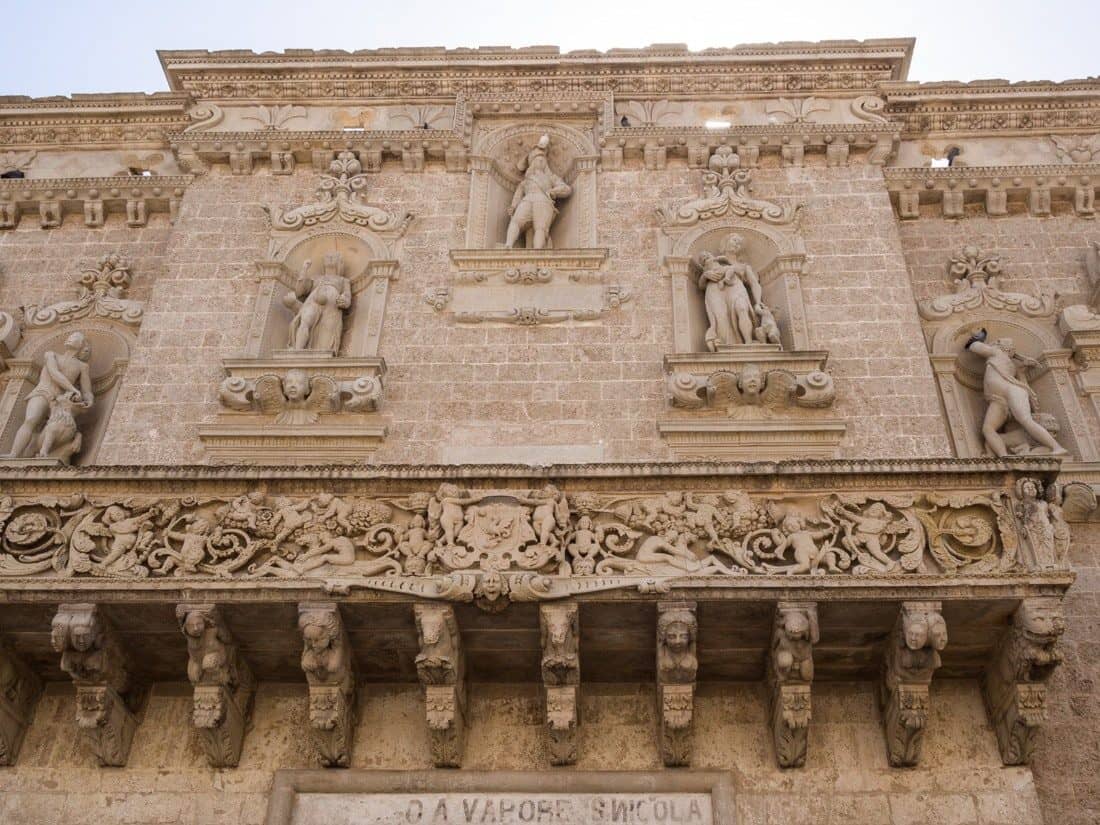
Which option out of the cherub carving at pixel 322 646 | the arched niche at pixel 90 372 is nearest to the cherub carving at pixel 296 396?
the arched niche at pixel 90 372

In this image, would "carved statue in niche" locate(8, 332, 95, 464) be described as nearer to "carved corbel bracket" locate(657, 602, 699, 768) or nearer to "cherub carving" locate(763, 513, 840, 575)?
"carved corbel bracket" locate(657, 602, 699, 768)

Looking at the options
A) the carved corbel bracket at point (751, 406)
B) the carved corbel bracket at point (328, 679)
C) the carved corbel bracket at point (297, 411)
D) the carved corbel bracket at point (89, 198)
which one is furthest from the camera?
the carved corbel bracket at point (89, 198)

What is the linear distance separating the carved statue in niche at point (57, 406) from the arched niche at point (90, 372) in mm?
138

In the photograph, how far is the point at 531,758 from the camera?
938cm

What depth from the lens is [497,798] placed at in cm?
914

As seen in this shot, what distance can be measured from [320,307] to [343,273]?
0.75 m

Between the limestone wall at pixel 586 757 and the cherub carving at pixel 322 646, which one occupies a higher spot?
the cherub carving at pixel 322 646

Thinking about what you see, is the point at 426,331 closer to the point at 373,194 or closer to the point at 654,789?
the point at 373,194

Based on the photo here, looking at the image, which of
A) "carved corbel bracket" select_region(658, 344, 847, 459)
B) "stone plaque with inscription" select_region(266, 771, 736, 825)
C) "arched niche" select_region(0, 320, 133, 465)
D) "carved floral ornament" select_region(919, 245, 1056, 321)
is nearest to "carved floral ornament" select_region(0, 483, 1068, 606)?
"stone plaque with inscription" select_region(266, 771, 736, 825)

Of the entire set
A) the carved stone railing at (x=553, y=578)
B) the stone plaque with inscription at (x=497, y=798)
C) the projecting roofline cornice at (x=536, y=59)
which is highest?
the projecting roofline cornice at (x=536, y=59)

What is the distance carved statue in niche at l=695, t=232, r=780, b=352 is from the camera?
12328 millimetres

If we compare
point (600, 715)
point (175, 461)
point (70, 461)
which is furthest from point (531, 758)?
point (70, 461)

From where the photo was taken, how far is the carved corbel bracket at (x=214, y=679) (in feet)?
29.6

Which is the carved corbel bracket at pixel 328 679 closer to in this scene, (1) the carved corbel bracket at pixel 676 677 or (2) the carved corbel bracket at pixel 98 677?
(2) the carved corbel bracket at pixel 98 677
